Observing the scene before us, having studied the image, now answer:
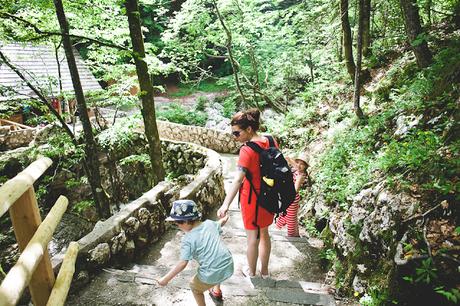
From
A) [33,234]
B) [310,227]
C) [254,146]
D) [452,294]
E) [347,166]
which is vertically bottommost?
[310,227]

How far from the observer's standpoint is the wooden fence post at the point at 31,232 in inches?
75.2

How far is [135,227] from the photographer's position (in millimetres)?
4934

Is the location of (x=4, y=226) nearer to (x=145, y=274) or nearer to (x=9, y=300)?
(x=145, y=274)

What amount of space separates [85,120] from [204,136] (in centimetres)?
1007

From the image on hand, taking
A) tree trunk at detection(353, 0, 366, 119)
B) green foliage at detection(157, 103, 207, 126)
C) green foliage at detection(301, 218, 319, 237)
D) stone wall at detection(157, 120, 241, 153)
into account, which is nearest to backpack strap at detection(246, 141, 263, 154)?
green foliage at detection(301, 218, 319, 237)

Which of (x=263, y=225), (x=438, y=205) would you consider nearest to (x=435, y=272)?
(x=438, y=205)

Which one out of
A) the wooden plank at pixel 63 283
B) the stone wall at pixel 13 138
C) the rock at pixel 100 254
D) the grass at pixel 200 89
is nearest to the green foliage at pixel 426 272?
the wooden plank at pixel 63 283

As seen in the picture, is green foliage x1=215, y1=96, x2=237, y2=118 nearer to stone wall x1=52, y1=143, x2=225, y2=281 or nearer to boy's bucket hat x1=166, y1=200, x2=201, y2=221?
stone wall x1=52, y1=143, x2=225, y2=281

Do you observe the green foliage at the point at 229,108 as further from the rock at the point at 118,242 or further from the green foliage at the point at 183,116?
the rock at the point at 118,242

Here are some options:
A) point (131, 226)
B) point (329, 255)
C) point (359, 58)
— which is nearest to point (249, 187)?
point (329, 255)

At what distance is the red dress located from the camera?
3318mm

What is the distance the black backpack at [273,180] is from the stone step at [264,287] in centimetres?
73

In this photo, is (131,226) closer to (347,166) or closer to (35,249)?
(35,249)

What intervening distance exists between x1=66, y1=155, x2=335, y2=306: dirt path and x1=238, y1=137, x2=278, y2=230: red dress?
0.69 m
